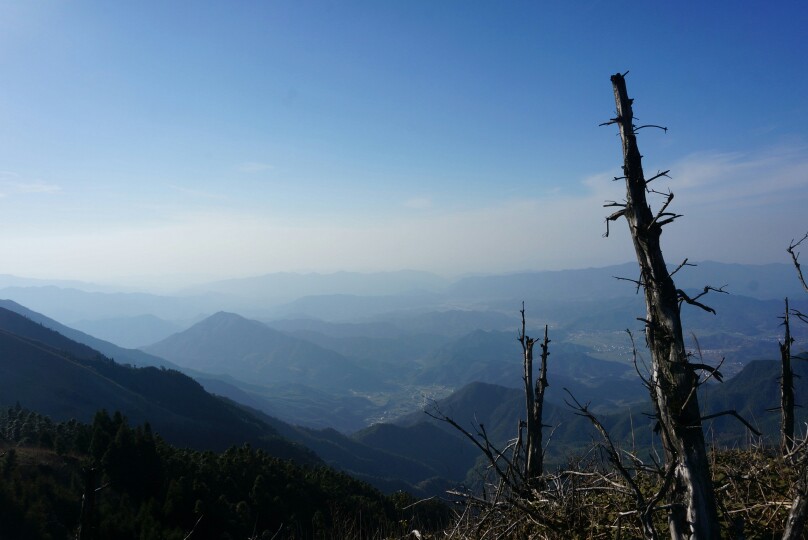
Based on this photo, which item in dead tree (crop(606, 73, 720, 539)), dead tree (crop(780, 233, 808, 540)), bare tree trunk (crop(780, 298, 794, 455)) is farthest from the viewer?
bare tree trunk (crop(780, 298, 794, 455))

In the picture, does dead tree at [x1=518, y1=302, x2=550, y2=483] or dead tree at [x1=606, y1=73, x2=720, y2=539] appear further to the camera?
dead tree at [x1=518, y1=302, x2=550, y2=483]

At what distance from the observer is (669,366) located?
11.4 feet

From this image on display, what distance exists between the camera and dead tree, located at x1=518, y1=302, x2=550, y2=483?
7.84 metres

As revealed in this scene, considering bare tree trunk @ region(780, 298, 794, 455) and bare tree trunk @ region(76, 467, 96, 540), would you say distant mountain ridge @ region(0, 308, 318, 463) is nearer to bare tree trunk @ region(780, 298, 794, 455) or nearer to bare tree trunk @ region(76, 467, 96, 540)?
bare tree trunk @ region(780, 298, 794, 455)

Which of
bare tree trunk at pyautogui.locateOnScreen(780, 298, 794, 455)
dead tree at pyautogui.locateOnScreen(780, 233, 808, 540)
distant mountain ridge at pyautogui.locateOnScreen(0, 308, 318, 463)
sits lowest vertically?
distant mountain ridge at pyautogui.locateOnScreen(0, 308, 318, 463)

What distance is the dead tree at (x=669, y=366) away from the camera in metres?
3.25

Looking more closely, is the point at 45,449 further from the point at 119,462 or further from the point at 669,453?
the point at 669,453

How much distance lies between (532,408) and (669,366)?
5539 mm

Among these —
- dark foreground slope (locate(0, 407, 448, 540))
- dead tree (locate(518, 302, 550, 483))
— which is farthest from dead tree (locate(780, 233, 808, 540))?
dark foreground slope (locate(0, 407, 448, 540))

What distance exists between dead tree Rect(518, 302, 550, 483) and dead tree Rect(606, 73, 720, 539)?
404 cm

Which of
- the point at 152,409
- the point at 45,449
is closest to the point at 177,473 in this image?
the point at 45,449

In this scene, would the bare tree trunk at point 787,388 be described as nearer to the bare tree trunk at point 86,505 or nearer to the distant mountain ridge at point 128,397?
the bare tree trunk at point 86,505

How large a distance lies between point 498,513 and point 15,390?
119m

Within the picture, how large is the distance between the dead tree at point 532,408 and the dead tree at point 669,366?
4045mm
